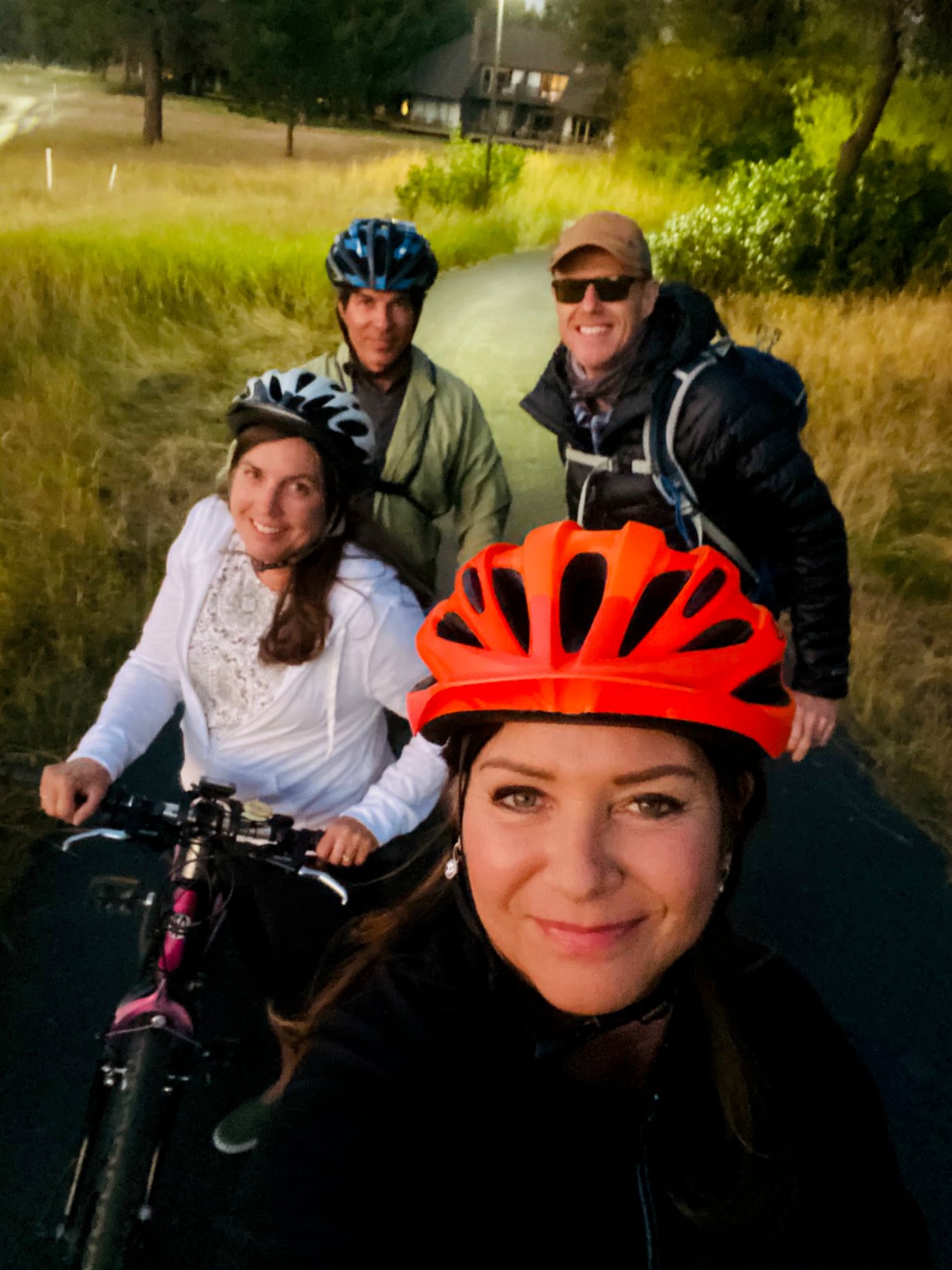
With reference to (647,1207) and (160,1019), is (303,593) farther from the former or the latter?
(647,1207)

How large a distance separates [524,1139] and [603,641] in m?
0.74

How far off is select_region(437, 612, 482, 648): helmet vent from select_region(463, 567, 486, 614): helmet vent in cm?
4

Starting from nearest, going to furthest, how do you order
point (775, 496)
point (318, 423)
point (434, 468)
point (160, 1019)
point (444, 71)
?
point (160, 1019) → point (318, 423) → point (775, 496) → point (434, 468) → point (444, 71)

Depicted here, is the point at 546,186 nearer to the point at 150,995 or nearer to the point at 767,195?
the point at 767,195

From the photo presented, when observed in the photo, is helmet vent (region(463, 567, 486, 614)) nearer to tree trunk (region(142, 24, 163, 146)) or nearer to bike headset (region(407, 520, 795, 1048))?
bike headset (region(407, 520, 795, 1048))

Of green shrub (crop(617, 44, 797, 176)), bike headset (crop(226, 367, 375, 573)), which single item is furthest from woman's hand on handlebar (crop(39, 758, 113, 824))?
green shrub (crop(617, 44, 797, 176))

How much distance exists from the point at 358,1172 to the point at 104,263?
6.59 m

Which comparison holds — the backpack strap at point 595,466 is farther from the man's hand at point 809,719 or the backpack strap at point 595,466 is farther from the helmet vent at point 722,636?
the helmet vent at point 722,636

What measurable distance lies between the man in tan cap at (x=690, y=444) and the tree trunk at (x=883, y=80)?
662 centimetres

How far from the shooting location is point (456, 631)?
1523 mm

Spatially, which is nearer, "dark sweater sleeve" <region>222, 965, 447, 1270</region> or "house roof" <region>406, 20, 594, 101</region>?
"dark sweater sleeve" <region>222, 965, 447, 1270</region>

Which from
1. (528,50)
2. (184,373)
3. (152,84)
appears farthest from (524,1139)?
(528,50)

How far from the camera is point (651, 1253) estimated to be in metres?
1.34

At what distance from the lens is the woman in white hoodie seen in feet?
6.93
